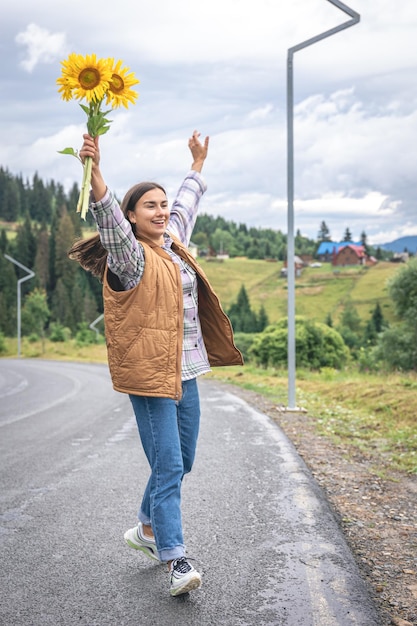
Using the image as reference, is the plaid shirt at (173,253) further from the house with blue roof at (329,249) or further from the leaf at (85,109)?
the house with blue roof at (329,249)

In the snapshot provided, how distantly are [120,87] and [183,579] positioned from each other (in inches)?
94.5

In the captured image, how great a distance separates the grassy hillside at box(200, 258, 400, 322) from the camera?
357 feet

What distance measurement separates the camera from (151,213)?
3.91 m

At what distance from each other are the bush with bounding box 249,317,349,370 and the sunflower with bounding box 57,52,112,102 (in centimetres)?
3855

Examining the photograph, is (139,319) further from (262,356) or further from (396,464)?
(262,356)

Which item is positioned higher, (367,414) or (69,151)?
(69,151)

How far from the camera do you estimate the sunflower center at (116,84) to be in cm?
366

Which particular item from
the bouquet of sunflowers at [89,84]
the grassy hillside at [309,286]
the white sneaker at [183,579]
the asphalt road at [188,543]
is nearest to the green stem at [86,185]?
the bouquet of sunflowers at [89,84]

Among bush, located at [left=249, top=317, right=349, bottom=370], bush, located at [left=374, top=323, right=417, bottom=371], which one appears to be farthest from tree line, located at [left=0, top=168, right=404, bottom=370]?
bush, located at [left=374, top=323, right=417, bottom=371]

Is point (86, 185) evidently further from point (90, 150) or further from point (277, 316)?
point (277, 316)

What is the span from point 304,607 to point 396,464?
4.24 m

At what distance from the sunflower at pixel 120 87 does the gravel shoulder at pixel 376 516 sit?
2715mm

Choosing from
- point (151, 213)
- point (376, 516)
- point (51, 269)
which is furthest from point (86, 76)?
point (51, 269)

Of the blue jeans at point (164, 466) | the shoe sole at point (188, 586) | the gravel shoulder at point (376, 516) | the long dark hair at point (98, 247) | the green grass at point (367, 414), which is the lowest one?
the green grass at point (367, 414)
